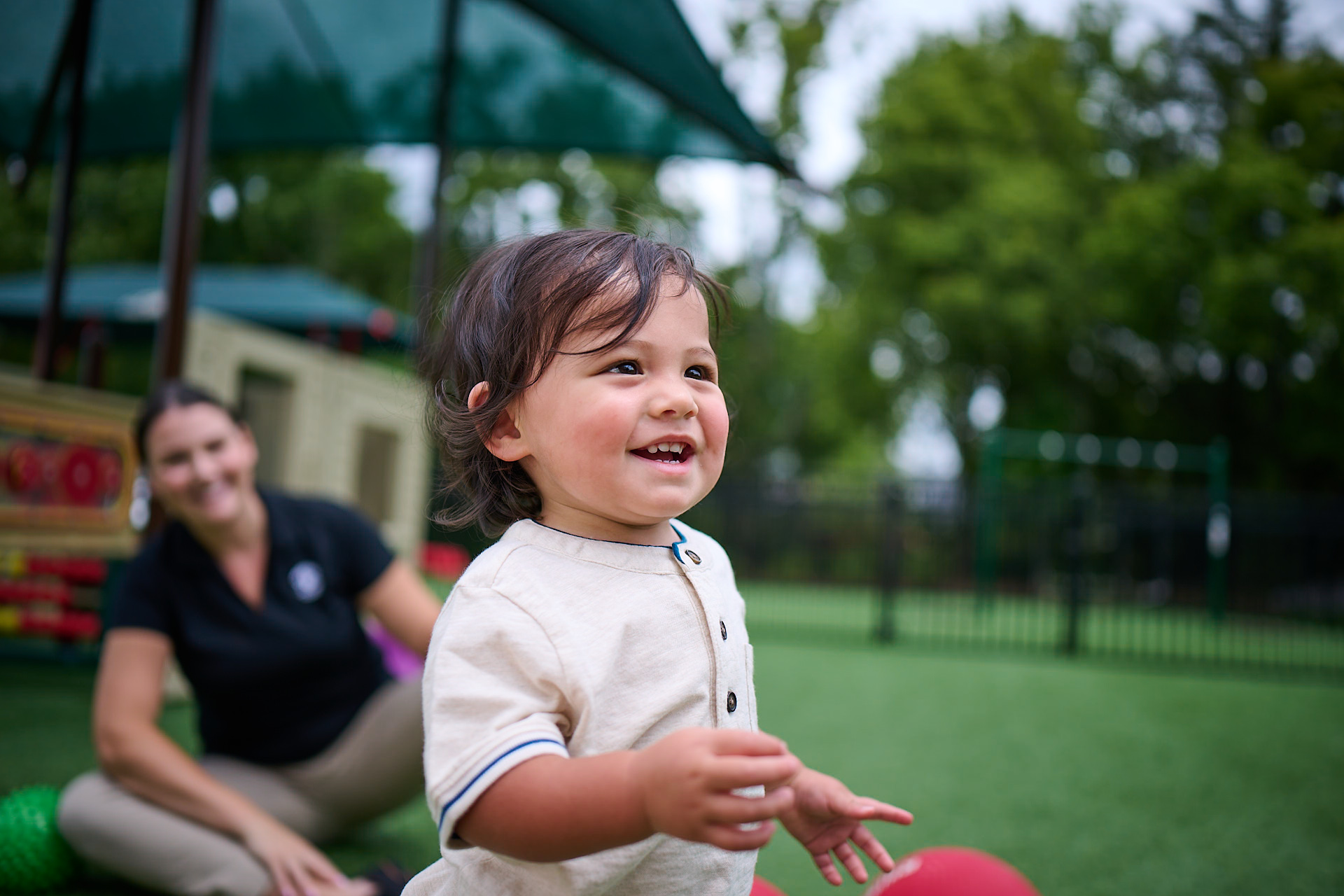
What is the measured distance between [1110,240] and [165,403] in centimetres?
1967

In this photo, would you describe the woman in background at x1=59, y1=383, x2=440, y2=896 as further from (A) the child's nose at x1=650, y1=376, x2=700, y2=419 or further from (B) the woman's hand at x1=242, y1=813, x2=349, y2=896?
(A) the child's nose at x1=650, y1=376, x2=700, y2=419

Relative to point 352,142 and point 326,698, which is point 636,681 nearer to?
point 326,698

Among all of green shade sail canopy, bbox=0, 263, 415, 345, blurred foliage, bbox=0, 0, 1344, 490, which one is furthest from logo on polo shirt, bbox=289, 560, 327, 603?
blurred foliage, bbox=0, 0, 1344, 490

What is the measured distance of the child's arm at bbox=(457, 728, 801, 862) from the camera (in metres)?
0.85

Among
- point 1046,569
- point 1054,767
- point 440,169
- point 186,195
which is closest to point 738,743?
point 186,195

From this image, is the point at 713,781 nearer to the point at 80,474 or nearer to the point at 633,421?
the point at 633,421

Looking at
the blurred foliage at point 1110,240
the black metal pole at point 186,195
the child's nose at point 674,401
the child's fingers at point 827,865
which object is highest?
the blurred foliage at point 1110,240

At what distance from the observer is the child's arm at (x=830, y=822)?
4.01 ft

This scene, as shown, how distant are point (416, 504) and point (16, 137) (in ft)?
15.3

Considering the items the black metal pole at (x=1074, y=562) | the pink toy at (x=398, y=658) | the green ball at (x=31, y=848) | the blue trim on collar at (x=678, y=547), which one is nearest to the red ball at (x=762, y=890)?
the blue trim on collar at (x=678, y=547)

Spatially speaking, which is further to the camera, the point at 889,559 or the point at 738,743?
the point at 889,559

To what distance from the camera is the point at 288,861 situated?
2139 mm

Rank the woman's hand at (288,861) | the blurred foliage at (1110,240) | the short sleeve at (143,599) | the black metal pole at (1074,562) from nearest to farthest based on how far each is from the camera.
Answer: the woman's hand at (288,861) → the short sleeve at (143,599) → the black metal pole at (1074,562) → the blurred foliage at (1110,240)

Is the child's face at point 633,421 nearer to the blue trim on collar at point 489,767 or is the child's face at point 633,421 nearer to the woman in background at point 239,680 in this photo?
the blue trim on collar at point 489,767
